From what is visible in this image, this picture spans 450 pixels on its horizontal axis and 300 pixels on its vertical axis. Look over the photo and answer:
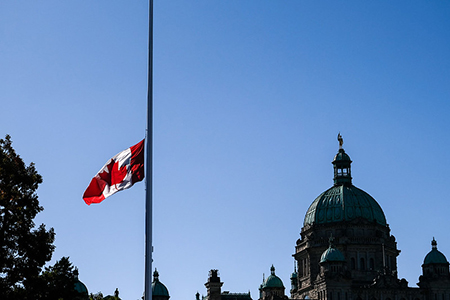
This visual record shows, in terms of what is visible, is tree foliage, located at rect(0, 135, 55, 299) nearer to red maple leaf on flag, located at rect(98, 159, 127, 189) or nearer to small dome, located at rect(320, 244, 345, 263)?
red maple leaf on flag, located at rect(98, 159, 127, 189)

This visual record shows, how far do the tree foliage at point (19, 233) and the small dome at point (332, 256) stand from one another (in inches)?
2791

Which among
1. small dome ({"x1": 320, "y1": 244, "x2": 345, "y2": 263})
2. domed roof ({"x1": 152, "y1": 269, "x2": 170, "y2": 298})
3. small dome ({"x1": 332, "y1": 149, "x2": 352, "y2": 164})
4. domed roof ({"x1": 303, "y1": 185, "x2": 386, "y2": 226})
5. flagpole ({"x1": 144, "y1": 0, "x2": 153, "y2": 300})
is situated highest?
small dome ({"x1": 332, "y1": 149, "x2": 352, "y2": 164})

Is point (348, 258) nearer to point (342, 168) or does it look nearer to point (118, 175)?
point (342, 168)

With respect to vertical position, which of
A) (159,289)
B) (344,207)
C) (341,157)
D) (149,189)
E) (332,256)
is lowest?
(149,189)

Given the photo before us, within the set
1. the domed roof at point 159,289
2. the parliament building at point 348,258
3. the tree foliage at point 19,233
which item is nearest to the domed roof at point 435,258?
the parliament building at point 348,258

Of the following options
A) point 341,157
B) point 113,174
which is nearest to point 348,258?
point 341,157

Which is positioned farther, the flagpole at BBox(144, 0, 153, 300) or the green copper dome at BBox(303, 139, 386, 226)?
the green copper dome at BBox(303, 139, 386, 226)

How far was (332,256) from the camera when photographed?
120 metres

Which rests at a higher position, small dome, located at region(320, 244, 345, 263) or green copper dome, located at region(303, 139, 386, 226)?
green copper dome, located at region(303, 139, 386, 226)

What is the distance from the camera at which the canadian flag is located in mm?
41594

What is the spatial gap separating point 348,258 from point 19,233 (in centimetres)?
8228

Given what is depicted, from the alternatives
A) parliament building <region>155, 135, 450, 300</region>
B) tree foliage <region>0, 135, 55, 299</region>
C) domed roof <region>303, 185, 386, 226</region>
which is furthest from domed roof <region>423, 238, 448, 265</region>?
tree foliage <region>0, 135, 55, 299</region>

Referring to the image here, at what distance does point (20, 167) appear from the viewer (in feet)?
180

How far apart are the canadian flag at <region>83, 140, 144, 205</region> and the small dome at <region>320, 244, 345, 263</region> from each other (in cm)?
8161
